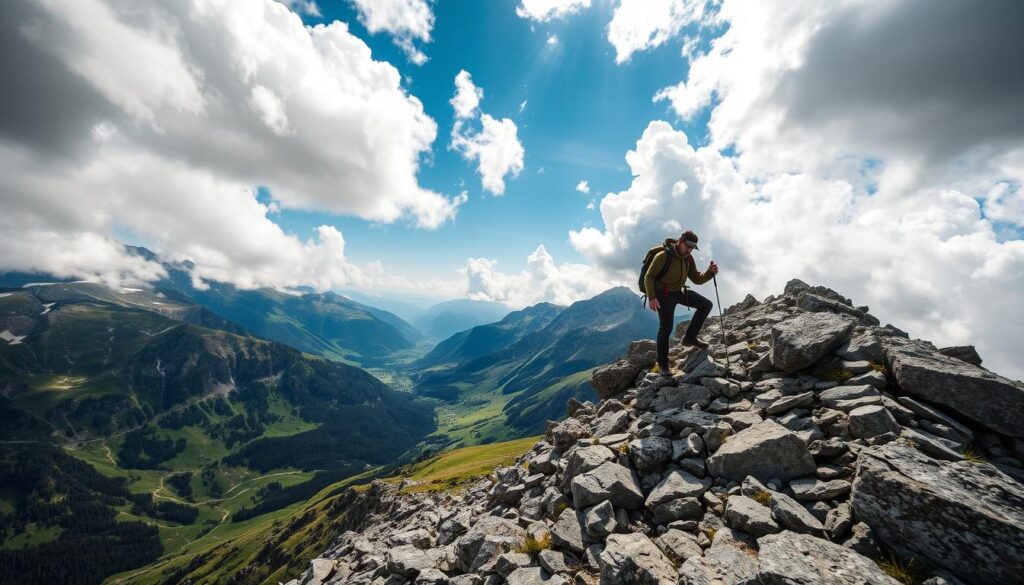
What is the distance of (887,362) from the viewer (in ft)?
42.3

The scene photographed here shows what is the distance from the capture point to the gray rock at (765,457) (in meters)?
10.2

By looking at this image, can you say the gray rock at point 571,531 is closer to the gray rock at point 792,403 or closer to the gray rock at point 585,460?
the gray rock at point 585,460

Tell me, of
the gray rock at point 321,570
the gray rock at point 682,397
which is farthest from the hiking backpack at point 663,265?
the gray rock at point 321,570

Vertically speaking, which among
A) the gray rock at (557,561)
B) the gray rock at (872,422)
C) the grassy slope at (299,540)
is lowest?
the grassy slope at (299,540)

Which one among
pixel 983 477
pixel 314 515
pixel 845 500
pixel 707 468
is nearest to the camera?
pixel 983 477

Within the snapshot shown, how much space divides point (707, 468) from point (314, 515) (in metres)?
178

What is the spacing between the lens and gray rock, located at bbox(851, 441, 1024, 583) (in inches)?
273

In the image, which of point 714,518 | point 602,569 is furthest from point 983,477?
point 602,569

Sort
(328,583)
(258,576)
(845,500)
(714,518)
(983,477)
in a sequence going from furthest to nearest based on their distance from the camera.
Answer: (258,576) → (328,583) → (714,518) → (845,500) → (983,477)

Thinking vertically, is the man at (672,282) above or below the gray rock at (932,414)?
above

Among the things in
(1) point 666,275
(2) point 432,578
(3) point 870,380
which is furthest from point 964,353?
(2) point 432,578

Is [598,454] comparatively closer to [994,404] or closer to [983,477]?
[983,477]

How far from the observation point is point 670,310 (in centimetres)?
1686

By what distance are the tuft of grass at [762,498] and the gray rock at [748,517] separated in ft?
0.68
